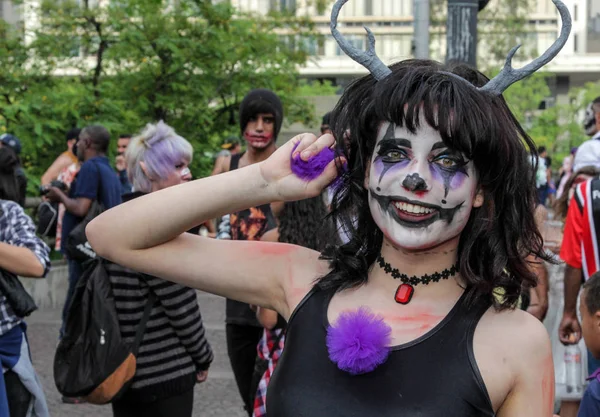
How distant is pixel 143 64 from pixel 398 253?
33.0 feet

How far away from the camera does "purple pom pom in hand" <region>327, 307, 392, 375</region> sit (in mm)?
2189

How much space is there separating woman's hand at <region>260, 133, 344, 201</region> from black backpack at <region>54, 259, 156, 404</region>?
6.34ft

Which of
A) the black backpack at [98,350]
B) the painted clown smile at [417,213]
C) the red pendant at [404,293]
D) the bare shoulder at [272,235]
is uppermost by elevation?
the painted clown smile at [417,213]

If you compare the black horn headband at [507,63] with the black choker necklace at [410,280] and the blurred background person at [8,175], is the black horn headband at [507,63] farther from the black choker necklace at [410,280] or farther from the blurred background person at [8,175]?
the blurred background person at [8,175]

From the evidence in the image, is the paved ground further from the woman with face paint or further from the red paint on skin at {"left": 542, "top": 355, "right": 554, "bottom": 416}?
the red paint on skin at {"left": 542, "top": 355, "right": 554, "bottom": 416}

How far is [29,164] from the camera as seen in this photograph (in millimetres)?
10883

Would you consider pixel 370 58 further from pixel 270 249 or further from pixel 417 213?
pixel 270 249

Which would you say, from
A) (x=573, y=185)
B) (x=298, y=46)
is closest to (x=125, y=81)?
(x=298, y=46)

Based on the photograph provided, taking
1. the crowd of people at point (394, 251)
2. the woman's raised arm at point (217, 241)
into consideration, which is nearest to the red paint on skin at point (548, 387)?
the crowd of people at point (394, 251)

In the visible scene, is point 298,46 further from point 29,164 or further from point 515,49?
point 515,49

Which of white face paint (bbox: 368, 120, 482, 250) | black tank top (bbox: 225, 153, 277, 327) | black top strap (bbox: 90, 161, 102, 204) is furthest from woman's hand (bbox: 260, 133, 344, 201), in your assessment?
black top strap (bbox: 90, 161, 102, 204)

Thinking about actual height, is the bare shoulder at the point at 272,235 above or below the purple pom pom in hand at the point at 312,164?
below

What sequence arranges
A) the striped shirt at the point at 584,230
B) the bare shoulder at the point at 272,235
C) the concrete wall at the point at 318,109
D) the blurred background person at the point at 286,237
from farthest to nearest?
the concrete wall at the point at 318,109 → the striped shirt at the point at 584,230 → the bare shoulder at the point at 272,235 → the blurred background person at the point at 286,237

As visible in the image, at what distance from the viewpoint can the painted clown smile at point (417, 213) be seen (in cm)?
226
